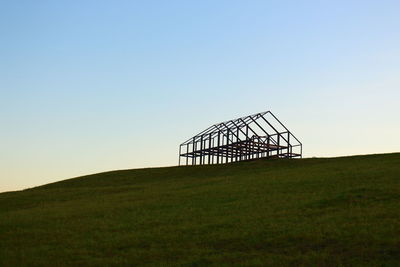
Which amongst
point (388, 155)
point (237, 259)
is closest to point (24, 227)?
point (237, 259)

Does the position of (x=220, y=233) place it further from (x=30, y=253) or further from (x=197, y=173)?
(x=197, y=173)

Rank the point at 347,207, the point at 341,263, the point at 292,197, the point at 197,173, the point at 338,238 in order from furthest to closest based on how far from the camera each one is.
A: the point at 197,173 < the point at 292,197 < the point at 347,207 < the point at 338,238 < the point at 341,263

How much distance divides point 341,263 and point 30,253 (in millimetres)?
9940

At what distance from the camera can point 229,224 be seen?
66.1ft

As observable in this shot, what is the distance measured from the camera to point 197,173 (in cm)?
4728

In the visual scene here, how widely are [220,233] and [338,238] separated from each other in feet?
14.1

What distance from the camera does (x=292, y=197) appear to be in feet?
83.0

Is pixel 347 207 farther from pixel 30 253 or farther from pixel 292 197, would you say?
pixel 30 253

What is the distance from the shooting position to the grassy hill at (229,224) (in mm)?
15547

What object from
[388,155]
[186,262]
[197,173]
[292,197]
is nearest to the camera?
[186,262]

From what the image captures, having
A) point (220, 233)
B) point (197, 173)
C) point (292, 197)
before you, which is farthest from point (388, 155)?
point (220, 233)

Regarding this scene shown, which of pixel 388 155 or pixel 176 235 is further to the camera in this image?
pixel 388 155

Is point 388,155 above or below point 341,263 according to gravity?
above

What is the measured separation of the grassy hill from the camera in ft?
51.0
